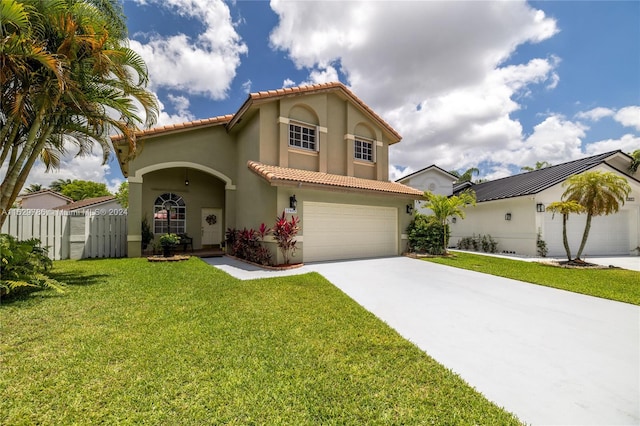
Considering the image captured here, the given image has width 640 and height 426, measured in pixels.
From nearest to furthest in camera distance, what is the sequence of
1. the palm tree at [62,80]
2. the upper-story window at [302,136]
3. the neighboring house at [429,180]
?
the palm tree at [62,80]
the upper-story window at [302,136]
the neighboring house at [429,180]

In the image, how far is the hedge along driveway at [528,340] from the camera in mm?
2715

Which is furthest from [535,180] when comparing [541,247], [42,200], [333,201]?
[42,200]

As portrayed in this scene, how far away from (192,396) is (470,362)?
3.36 metres

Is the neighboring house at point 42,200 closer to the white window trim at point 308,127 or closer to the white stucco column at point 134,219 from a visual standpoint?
the white stucco column at point 134,219

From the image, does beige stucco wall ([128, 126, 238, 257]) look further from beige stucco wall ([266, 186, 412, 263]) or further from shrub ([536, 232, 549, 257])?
shrub ([536, 232, 549, 257])

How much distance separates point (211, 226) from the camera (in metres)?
15.8

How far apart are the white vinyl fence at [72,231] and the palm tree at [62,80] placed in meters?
4.22

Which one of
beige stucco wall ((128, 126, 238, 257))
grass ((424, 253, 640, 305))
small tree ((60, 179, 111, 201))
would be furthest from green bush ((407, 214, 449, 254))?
small tree ((60, 179, 111, 201))

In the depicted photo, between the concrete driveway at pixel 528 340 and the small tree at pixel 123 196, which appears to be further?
the small tree at pixel 123 196

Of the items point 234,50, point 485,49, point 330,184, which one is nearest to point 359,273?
point 330,184

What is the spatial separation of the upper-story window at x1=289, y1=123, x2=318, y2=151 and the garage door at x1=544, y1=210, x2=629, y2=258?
1384 cm

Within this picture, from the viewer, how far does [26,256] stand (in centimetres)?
617

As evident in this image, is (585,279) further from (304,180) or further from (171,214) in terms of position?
(171,214)

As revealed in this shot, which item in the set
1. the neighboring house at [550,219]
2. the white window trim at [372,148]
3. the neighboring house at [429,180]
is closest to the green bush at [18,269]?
the white window trim at [372,148]
